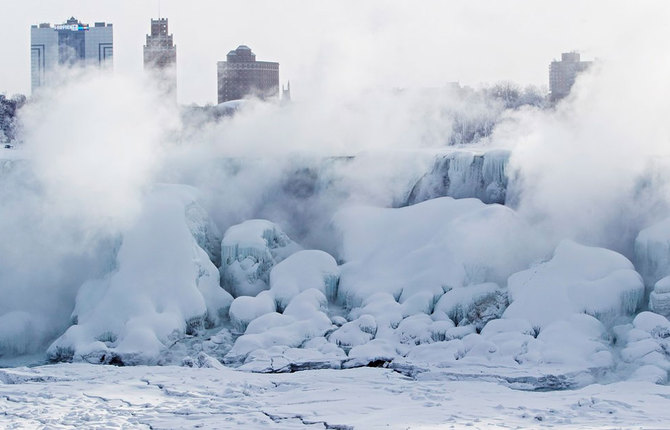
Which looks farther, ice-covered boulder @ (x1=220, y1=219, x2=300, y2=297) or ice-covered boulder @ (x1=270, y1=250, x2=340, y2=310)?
ice-covered boulder @ (x1=220, y1=219, x2=300, y2=297)

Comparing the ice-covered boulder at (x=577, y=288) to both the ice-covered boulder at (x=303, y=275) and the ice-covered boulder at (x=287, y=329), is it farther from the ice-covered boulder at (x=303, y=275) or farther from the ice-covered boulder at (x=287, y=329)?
the ice-covered boulder at (x=303, y=275)

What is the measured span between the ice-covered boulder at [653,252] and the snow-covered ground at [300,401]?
3582 mm

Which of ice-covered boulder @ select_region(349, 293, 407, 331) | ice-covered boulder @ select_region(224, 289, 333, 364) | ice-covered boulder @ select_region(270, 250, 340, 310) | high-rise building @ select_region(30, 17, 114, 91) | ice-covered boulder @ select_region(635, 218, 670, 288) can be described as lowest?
ice-covered boulder @ select_region(224, 289, 333, 364)

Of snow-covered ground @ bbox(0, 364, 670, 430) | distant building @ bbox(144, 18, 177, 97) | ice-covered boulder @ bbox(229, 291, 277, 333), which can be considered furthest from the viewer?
distant building @ bbox(144, 18, 177, 97)

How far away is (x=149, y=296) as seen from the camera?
1730 centimetres

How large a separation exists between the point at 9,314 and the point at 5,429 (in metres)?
7.36

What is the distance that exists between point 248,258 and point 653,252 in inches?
275

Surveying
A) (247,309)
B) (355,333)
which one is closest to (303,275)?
(247,309)

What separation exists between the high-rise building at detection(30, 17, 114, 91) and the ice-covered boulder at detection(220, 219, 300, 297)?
106m

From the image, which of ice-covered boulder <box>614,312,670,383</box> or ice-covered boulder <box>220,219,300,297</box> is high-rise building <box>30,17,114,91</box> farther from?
ice-covered boulder <box>614,312,670,383</box>

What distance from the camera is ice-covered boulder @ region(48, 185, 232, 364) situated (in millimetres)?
16219

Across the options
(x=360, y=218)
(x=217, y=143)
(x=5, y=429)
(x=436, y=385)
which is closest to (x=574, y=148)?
(x=360, y=218)

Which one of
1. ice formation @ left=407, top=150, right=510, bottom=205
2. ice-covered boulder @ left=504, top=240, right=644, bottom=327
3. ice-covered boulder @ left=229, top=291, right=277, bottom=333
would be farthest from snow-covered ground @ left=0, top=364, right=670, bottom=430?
ice formation @ left=407, top=150, right=510, bottom=205

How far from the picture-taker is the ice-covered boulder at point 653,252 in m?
16.5
